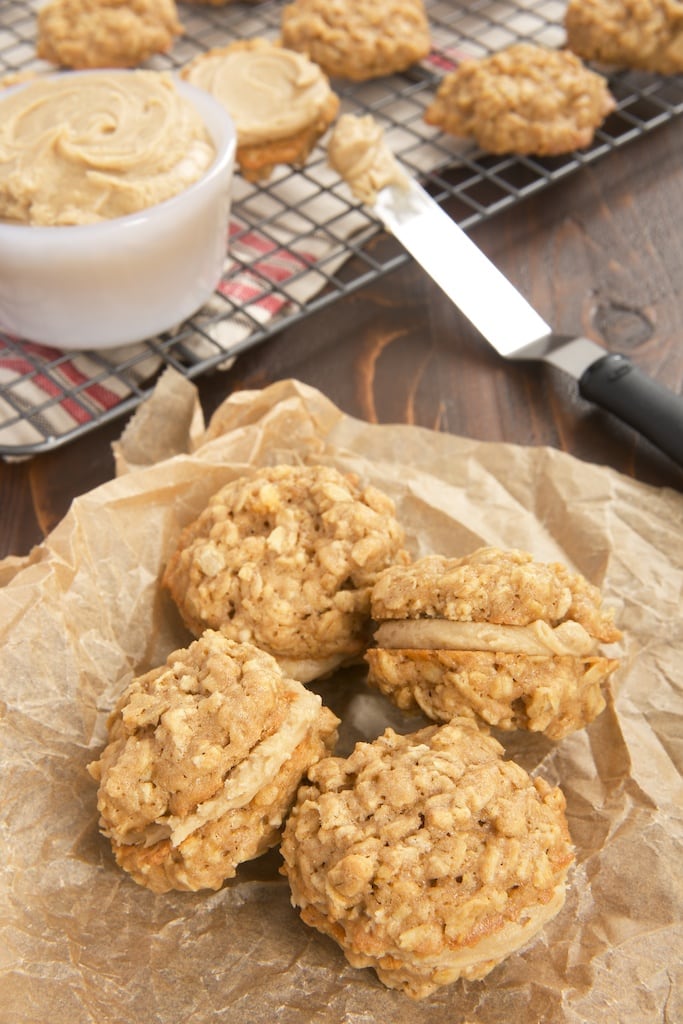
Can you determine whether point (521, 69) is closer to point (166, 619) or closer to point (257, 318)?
point (257, 318)

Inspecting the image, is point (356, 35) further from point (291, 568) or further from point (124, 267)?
point (291, 568)

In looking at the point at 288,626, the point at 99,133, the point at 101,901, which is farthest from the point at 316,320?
the point at 101,901

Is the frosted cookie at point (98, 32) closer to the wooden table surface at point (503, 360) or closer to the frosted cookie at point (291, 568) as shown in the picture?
the wooden table surface at point (503, 360)

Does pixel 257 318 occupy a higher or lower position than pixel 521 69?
lower

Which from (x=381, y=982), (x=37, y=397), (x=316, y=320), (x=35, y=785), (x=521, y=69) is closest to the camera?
(x=381, y=982)

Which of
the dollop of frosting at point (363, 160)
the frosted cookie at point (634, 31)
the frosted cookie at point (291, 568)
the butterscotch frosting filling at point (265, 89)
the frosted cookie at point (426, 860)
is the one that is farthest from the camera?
the frosted cookie at point (634, 31)

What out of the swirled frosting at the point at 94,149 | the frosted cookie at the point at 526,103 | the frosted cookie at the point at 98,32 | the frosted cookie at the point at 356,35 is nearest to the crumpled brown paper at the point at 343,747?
the swirled frosting at the point at 94,149
